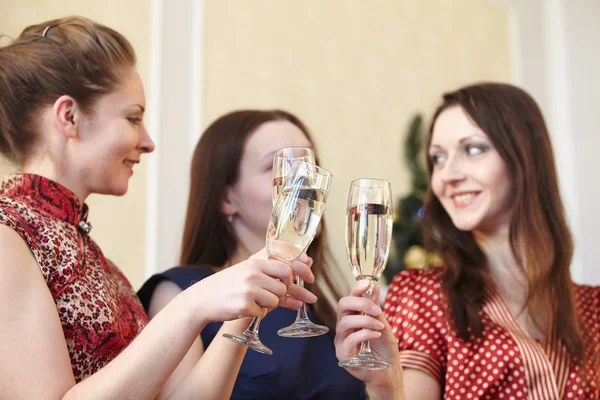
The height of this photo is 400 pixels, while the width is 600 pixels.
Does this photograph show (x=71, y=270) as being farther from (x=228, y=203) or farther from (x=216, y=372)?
(x=228, y=203)

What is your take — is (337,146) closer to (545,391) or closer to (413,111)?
(413,111)

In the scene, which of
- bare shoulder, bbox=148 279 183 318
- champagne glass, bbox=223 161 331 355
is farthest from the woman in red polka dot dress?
champagne glass, bbox=223 161 331 355

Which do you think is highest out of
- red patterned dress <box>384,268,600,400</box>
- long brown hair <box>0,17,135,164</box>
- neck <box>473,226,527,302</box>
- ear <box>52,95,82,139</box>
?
long brown hair <box>0,17,135,164</box>

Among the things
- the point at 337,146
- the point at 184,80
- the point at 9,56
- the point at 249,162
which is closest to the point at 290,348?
the point at 249,162

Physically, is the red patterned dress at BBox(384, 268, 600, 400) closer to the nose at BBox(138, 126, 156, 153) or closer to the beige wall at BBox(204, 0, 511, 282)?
the nose at BBox(138, 126, 156, 153)

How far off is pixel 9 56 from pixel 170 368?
0.80 m

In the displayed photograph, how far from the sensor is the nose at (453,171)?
84.0 inches

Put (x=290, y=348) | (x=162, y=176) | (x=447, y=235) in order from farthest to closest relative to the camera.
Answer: (x=162, y=176)
(x=447, y=235)
(x=290, y=348)

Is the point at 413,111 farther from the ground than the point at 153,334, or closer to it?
farther from the ground

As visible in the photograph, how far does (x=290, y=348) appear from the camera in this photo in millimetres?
1826

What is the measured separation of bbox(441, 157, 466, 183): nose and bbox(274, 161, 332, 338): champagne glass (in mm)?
1099

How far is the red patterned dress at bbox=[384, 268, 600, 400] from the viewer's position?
76.4 inches

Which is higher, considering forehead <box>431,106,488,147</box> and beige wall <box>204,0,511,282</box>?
beige wall <box>204,0,511,282</box>

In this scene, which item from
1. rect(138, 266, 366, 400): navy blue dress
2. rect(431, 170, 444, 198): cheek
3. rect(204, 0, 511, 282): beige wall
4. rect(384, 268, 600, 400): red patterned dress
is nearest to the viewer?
rect(138, 266, 366, 400): navy blue dress
